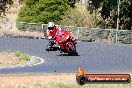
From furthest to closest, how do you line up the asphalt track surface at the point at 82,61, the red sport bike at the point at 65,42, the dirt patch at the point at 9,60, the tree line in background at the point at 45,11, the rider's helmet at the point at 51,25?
the tree line in background at the point at 45,11, the red sport bike at the point at 65,42, the rider's helmet at the point at 51,25, the dirt patch at the point at 9,60, the asphalt track surface at the point at 82,61

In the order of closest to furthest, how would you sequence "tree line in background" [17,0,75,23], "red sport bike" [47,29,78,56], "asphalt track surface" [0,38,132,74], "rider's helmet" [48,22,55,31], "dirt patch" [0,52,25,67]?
1. "asphalt track surface" [0,38,132,74]
2. "dirt patch" [0,52,25,67]
3. "rider's helmet" [48,22,55,31]
4. "red sport bike" [47,29,78,56]
5. "tree line in background" [17,0,75,23]

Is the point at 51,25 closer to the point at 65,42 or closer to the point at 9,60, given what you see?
the point at 65,42

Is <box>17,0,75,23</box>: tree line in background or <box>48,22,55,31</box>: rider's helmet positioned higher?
<box>48,22,55,31</box>: rider's helmet

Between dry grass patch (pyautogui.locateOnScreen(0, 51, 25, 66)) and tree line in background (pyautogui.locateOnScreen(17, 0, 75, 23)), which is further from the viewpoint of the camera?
tree line in background (pyautogui.locateOnScreen(17, 0, 75, 23))

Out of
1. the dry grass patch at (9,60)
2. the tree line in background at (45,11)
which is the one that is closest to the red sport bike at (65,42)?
the dry grass patch at (9,60)

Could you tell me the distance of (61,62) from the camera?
85.3ft

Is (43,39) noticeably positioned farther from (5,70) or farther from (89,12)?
(5,70)

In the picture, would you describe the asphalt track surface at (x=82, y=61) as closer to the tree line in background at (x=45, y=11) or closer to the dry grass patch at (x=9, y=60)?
the dry grass patch at (x=9, y=60)

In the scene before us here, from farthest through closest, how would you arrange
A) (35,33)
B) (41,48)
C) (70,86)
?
(35,33) < (41,48) < (70,86)

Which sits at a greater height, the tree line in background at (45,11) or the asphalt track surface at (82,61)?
the tree line in background at (45,11)

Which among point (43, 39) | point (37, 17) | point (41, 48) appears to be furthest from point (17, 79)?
point (37, 17)

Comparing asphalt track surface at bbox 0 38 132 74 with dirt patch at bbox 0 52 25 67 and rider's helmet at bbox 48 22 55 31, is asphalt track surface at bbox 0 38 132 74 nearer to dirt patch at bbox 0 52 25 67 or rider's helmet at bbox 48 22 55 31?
dirt patch at bbox 0 52 25 67

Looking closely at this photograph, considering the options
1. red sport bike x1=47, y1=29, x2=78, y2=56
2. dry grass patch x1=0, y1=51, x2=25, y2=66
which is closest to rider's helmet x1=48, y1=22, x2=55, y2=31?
red sport bike x1=47, y1=29, x2=78, y2=56

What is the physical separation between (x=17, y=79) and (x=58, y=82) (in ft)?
5.28
